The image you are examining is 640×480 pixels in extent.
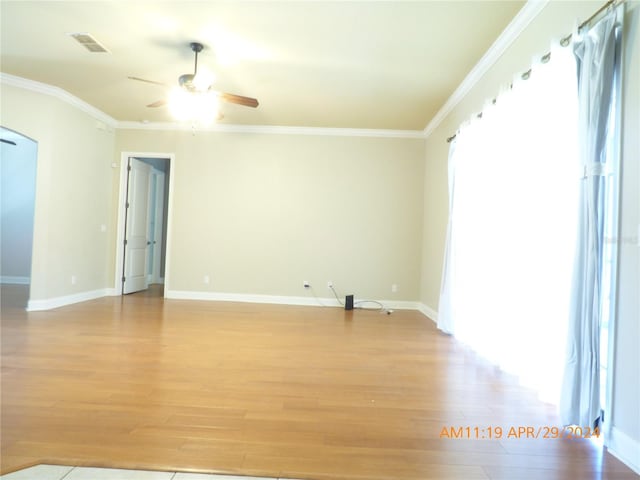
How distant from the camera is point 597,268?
1.86 meters

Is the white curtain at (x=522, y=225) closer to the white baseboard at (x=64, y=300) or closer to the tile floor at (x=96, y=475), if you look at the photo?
the tile floor at (x=96, y=475)

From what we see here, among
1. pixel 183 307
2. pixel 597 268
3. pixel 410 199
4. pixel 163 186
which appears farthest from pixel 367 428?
pixel 163 186

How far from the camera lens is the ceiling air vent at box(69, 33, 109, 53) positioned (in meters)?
3.41

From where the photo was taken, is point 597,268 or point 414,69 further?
point 414,69

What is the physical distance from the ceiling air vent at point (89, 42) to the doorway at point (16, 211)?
487cm

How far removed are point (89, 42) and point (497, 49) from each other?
4082 millimetres

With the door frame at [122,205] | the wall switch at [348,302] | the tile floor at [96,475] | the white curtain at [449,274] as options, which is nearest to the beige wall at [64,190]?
the door frame at [122,205]

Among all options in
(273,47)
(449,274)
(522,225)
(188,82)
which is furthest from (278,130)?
(522,225)

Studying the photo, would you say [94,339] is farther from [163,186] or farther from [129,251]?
[163,186]

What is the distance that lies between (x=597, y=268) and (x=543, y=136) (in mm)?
1072

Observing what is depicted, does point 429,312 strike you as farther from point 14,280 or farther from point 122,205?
point 14,280

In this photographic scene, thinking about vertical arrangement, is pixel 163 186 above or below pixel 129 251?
above

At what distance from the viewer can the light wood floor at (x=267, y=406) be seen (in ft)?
5.45

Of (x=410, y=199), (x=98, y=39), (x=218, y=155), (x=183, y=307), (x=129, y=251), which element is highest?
(x=98, y=39)
